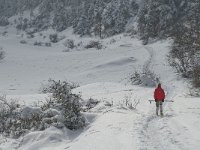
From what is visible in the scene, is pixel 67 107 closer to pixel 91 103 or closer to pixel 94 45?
pixel 91 103

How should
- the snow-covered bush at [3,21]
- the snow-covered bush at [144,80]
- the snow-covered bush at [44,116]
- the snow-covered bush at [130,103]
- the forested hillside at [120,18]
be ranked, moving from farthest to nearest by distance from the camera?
1. the snow-covered bush at [3,21]
2. the forested hillside at [120,18]
3. the snow-covered bush at [144,80]
4. the snow-covered bush at [130,103]
5. the snow-covered bush at [44,116]

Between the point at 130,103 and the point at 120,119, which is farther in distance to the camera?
the point at 130,103

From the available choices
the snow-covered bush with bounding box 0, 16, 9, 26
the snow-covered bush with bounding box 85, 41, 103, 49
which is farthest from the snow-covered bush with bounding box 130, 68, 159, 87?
the snow-covered bush with bounding box 0, 16, 9, 26

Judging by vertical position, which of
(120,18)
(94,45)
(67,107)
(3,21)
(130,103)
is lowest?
(130,103)

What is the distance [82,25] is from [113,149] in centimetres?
8722

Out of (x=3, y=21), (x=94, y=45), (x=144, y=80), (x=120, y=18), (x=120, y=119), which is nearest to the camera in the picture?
(x=120, y=119)

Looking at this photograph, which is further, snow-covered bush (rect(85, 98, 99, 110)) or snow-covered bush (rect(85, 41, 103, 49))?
snow-covered bush (rect(85, 41, 103, 49))

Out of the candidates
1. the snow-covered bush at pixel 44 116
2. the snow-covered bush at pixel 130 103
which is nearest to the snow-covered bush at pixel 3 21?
the snow-covered bush at pixel 130 103

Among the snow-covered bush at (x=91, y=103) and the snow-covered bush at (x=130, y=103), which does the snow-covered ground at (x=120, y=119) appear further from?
the snow-covered bush at (x=91, y=103)

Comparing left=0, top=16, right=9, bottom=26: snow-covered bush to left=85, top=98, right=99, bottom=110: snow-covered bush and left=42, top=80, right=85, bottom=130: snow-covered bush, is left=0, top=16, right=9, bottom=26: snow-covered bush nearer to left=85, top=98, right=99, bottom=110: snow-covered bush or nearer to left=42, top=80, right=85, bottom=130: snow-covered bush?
left=85, top=98, right=99, bottom=110: snow-covered bush

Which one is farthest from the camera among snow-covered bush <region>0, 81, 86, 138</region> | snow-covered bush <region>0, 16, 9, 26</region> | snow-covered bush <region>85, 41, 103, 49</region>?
snow-covered bush <region>0, 16, 9, 26</region>

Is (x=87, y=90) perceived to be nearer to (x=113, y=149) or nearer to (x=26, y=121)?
(x=26, y=121)

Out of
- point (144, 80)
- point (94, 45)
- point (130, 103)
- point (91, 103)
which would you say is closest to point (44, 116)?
point (91, 103)

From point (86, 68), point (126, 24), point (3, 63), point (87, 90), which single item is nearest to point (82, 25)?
point (126, 24)
